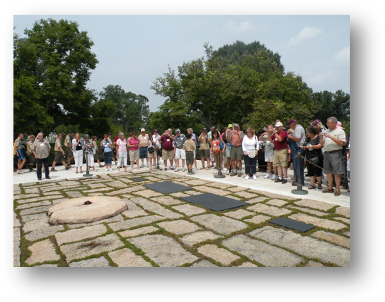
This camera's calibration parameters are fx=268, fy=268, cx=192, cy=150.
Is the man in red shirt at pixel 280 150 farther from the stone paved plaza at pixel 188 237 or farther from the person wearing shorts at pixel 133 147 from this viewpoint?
the person wearing shorts at pixel 133 147

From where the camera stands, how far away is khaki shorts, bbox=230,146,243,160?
8.91 meters

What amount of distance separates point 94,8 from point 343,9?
2.27 metres

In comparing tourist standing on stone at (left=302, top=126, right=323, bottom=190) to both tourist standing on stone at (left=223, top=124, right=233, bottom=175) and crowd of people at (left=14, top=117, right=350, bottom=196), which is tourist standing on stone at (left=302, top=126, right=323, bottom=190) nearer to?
crowd of people at (left=14, top=117, right=350, bottom=196)

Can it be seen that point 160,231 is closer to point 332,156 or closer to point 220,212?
point 220,212

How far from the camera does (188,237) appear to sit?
3619mm

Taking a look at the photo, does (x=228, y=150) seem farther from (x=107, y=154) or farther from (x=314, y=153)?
(x=107, y=154)

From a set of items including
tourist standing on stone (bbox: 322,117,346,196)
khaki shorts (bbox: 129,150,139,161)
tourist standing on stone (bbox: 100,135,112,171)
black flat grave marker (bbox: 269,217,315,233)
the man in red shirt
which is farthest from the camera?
tourist standing on stone (bbox: 100,135,112,171)

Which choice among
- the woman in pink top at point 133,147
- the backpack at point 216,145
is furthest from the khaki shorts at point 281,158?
the woman in pink top at point 133,147

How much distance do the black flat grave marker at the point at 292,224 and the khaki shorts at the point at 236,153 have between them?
474 cm

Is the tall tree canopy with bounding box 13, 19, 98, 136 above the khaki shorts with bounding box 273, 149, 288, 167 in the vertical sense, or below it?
above

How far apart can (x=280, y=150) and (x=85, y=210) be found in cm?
516

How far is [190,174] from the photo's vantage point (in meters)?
9.69

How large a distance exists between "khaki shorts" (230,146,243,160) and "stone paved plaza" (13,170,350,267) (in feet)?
10.4

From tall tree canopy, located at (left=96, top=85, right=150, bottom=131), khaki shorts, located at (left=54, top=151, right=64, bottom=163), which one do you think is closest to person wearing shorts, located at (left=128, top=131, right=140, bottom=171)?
khaki shorts, located at (left=54, top=151, right=64, bottom=163)
